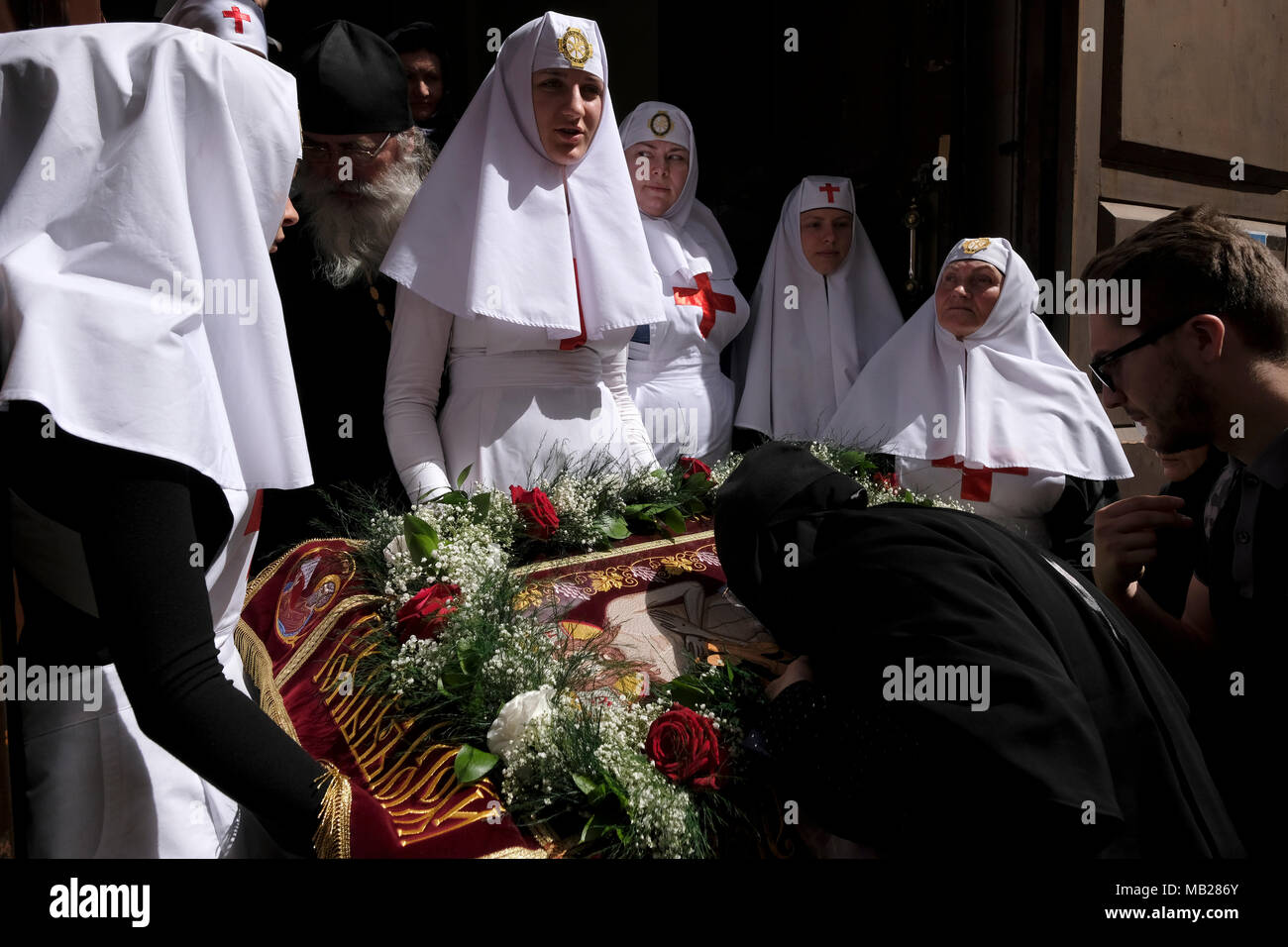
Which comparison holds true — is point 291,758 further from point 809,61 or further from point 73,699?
point 809,61

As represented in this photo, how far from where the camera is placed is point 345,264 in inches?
148

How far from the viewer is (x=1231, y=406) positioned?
7.98 feet

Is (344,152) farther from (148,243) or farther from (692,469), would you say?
(148,243)

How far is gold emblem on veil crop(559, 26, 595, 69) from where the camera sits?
3.36 m

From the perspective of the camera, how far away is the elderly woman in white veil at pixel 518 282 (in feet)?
10.8

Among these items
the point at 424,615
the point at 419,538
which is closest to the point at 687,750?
the point at 424,615

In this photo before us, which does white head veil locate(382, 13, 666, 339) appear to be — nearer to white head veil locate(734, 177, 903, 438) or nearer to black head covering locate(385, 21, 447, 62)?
Answer: black head covering locate(385, 21, 447, 62)

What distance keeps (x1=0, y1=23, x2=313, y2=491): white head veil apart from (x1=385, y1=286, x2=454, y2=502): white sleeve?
4.90 feet

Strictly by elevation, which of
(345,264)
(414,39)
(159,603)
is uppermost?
(414,39)

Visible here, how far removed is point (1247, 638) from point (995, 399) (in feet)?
6.78

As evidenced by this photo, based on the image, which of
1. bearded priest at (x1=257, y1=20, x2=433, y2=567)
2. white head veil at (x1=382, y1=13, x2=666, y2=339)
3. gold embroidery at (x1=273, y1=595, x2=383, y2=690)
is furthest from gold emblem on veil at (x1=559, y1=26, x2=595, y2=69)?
gold embroidery at (x1=273, y1=595, x2=383, y2=690)

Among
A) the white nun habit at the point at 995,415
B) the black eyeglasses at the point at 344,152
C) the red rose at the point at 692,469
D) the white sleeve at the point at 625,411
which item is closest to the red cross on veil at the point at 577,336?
the white sleeve at the point at 625,411
